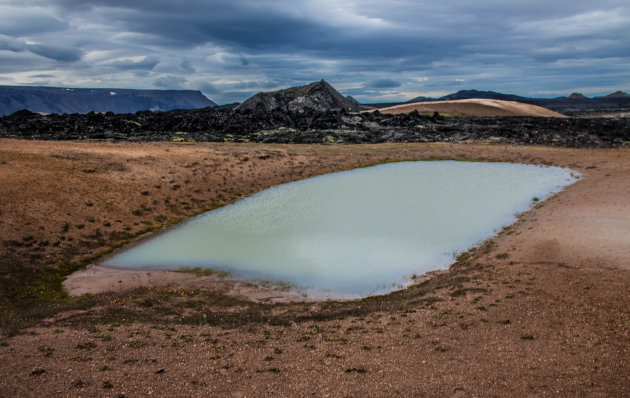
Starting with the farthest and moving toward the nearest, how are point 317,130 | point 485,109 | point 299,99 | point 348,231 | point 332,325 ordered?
point 299,99 → point 485,109 → point 317,130 → point 348,231 → point 332,325

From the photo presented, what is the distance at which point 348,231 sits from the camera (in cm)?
2973

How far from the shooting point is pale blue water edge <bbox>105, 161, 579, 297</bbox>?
23.2 metres

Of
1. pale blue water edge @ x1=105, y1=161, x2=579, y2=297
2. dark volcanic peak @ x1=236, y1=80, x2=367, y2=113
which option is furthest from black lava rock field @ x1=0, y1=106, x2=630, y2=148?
dark volcanic peak @ x1=236, y1=80, x2=367, y2=113

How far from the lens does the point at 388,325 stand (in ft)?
50.4

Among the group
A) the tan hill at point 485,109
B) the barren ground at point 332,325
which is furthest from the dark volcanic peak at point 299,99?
the barren ground at point 332,325

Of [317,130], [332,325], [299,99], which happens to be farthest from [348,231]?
[299,99]

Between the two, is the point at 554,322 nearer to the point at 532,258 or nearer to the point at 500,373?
the point at 500,373

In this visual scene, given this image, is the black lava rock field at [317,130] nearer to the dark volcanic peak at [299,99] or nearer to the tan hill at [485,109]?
the dark volcanic peak at [299,99]

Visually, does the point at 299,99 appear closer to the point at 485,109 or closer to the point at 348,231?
the point at 485,109

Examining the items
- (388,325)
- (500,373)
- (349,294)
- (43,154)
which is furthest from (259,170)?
(500,373)

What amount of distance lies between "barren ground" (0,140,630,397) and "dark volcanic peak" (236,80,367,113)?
14119 cm

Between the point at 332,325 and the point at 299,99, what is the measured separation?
167565 mm

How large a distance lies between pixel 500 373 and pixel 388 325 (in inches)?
195

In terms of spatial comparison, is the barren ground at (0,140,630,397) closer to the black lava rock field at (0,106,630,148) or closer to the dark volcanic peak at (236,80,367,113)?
the black lava rock field at (0,106,630,148)
